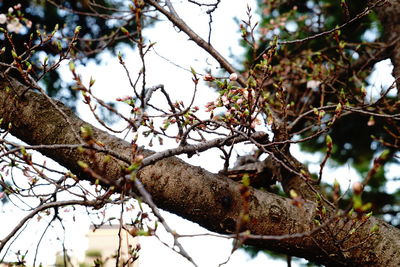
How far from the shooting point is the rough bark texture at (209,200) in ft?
5.01

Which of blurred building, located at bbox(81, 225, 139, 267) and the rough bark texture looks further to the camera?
the rough bark texture

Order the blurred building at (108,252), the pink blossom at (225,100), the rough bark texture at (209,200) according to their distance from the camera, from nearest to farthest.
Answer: the blurred building at (108,252) < the rough bark texture at (209,200) < the pink blossom at (225,100)

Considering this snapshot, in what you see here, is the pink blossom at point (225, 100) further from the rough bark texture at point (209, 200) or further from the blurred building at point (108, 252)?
the blurred building at point (108, 252)

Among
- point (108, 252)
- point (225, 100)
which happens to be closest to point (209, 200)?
point (225, 100)

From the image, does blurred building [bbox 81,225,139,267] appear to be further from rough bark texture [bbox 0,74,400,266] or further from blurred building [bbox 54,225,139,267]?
rough bark texture [bbox 0,74,400,266]

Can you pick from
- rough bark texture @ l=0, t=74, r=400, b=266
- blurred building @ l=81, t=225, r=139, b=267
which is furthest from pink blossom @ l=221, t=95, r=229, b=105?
blurred building @ l=81, t=225, r=139, b=267

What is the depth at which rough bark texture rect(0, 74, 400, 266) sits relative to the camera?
1.53 meters

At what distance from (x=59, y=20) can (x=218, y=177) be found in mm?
3324

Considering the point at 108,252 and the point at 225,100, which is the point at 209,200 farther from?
the point at 108,252

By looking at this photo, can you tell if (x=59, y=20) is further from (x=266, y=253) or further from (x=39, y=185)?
(x=266, y=253)

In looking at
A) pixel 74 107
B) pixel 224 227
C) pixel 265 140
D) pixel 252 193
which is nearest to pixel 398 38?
pixel 265 140

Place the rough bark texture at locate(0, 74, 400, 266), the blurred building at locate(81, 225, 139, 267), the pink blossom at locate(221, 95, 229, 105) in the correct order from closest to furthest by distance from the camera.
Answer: the blurred building at locate(81, 225, 139, 267) → the rough bark texture at locate(0, 74, 400, 266) → the pink blossom at locate(221, 95, 229, 105)

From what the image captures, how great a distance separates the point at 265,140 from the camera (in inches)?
71.5

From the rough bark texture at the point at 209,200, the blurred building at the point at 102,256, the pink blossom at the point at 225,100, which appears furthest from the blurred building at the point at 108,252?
the pink blossom at the point at 225,100
